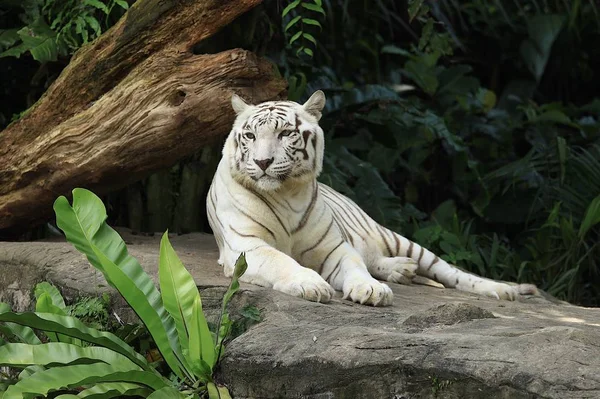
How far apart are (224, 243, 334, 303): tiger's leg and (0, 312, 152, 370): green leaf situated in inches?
32.0

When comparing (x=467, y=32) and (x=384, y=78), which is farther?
(x=467, y=32)

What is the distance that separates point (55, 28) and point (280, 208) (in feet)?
7.17

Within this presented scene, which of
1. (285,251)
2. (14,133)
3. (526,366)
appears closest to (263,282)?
(285,251)

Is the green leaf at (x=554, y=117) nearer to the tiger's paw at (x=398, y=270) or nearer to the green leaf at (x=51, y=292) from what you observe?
the tiger's paw at (x=398, y=270)

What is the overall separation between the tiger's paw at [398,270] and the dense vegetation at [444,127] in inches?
58.8

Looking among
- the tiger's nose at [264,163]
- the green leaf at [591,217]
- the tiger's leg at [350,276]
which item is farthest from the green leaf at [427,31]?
the tiger's nose at [264,163]

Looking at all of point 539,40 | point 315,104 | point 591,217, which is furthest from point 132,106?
point 539,40

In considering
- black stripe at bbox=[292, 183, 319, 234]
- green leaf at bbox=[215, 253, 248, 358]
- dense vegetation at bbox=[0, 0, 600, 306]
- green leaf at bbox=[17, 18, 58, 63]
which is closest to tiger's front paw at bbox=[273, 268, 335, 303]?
green leaf at bbox=[215, 253, 248, 358]

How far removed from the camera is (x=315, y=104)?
4.93m

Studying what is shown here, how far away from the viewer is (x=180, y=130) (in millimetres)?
4992

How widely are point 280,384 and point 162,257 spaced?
79 cm

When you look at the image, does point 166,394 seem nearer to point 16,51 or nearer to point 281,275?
point 281,275

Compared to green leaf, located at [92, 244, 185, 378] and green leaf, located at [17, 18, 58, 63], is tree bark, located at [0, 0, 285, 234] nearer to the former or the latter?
green leaf, located at [17, 18, 58, 63]

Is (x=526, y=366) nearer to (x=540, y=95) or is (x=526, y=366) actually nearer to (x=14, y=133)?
(x=14, y=133)
